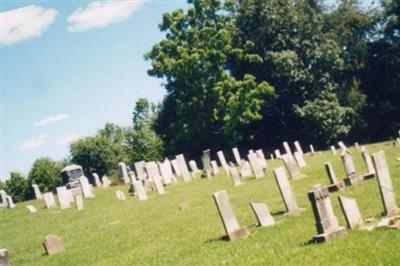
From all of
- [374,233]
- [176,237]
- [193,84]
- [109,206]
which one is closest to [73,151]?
[193,84]

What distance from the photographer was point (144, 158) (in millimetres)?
66688

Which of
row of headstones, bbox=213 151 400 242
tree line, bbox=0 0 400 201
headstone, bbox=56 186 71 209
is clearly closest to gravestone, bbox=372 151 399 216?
row of headstones, bbox=213 151 400 242

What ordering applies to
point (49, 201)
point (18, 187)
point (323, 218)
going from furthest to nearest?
point (18, 187)
point (49, 201)
point (323, 218)

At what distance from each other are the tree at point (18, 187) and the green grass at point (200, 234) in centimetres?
4139

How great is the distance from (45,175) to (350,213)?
188 ft

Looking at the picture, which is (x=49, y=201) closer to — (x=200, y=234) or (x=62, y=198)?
(x=62, y=198)

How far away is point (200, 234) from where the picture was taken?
45.2 feet

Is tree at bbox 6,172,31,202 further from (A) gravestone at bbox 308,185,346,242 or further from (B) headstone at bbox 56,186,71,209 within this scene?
(A) gravestone at bbox 308,185,346,242

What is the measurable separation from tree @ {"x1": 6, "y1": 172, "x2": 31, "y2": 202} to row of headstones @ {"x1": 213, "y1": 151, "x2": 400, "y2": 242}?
5727 cm

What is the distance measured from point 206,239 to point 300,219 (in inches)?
98.1

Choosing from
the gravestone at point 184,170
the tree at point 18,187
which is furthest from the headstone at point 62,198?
the tree at point 18,187

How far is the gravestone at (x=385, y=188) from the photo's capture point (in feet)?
37.8

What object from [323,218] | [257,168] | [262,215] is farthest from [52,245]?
[257,168]

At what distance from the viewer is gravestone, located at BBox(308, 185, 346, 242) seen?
1012 centimetres
